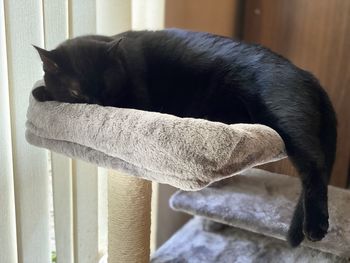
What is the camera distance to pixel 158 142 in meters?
0.86

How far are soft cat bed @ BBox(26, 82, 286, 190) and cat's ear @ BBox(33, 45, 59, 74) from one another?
0.23ft

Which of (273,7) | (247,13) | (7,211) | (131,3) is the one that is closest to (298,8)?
(273,7)

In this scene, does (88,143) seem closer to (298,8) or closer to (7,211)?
(7,211)

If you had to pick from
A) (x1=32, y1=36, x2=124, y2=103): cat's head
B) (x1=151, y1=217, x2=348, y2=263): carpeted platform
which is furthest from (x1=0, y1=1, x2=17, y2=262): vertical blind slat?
(x1=151, y1=217, x2=348, y2=263): carpeted platform

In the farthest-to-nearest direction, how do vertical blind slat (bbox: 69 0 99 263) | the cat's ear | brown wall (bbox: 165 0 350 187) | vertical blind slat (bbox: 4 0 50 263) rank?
1. brown wall (bbox: 165 0 350 187)
2. vertical blind slat (bbox: 69 0 99 263)
3. vertical blind slat (bbox: 4 0 50 263)
4. the cat's ear

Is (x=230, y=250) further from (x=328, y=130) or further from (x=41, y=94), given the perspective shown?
(x=41, y=94)

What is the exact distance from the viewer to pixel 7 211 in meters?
1.15

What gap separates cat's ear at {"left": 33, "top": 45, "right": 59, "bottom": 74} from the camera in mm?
989

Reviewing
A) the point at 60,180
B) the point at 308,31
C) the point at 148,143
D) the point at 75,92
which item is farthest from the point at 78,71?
the point at 308,31

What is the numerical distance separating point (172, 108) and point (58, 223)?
439 mm

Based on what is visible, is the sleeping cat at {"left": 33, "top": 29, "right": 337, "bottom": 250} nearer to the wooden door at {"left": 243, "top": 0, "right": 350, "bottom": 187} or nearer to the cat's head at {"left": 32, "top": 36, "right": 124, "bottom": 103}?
the cat's head at {"left": 32, "top": 36, "right": 124, "bottom": 103}

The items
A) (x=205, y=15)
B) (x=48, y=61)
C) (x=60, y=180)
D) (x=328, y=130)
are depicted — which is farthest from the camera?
(x=205, y=15)

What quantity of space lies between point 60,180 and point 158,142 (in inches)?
19.7

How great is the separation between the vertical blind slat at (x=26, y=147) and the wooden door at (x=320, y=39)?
3.20ft
